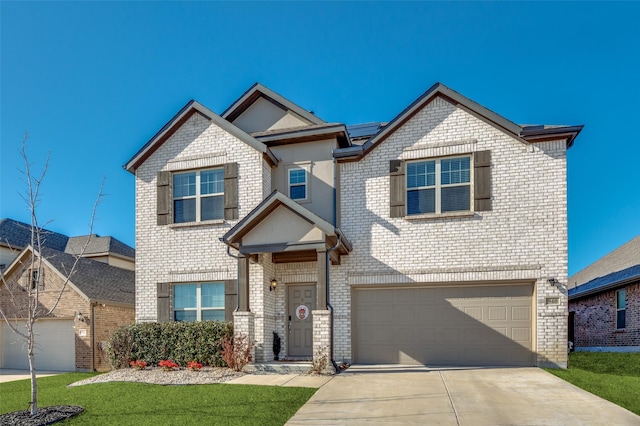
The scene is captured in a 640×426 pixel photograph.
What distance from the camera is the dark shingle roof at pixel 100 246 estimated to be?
69.1 ft

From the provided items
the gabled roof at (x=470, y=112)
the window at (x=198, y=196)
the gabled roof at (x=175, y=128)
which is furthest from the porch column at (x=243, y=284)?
the gabled roof at (x=470, y=112)

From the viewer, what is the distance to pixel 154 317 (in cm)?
1180

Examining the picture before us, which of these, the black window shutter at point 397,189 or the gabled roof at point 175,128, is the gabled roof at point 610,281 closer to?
the black window shutter at point 397,189

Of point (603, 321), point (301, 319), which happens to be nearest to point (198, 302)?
point (301, 319)

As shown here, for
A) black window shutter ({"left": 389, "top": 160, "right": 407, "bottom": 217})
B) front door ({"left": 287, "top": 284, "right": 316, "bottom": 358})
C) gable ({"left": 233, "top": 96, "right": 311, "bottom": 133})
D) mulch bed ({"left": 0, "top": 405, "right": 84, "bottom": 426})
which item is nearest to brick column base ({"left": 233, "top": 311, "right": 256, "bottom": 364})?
front door ({"left": 287, "top": 284, "right": 316, "bottom": 358})

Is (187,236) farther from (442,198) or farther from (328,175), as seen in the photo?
(442,198)

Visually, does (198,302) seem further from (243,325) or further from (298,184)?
(298,184)

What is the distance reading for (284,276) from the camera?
1134 centimetres

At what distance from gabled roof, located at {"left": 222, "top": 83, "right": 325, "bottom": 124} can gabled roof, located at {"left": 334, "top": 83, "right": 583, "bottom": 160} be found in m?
1.86

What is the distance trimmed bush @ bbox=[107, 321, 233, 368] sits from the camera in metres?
10.2

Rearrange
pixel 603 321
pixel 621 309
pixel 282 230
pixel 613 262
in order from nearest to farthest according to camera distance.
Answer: pixel 282 230
pixel 621 309
pixel 603 321
pixel 613 262

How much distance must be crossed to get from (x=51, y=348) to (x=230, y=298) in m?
8.87

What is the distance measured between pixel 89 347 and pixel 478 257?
43.0 feet

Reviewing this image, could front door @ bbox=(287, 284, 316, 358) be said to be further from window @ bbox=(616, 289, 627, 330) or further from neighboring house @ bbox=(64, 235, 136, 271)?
neighboring house @ bbox=(64, 235, 136, 271)
